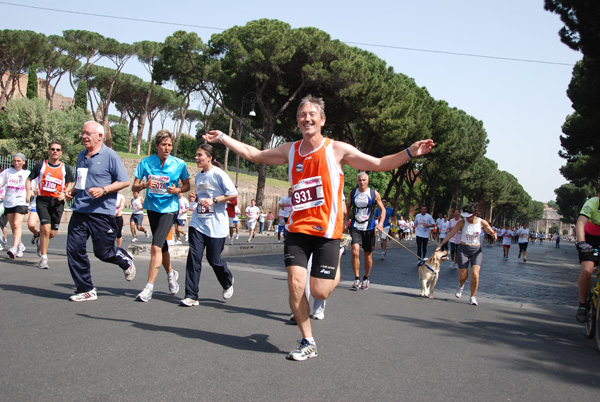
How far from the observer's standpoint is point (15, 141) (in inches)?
1393

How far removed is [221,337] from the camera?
4555 millimetres

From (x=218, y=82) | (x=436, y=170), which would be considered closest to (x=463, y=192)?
(x=436, y=170)

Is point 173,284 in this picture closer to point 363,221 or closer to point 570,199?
point 363,221

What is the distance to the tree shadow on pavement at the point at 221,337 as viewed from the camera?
4301 millimetres

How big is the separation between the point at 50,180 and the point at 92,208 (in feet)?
9.83

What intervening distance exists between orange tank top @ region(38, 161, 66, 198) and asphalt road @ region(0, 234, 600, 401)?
129cm

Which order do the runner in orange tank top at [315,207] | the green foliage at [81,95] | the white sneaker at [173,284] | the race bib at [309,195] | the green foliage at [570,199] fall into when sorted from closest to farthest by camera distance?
the runner in orange tank top at [315,207] → the race bib at [309,195] → the white sneaker at [173,284] → the green foliage at [81,95] → the green foliage at [570,199]

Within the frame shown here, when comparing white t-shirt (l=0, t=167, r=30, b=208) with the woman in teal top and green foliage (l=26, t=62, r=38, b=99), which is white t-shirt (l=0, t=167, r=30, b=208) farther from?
green foliage (l=26, t=62, r=38, b=99)

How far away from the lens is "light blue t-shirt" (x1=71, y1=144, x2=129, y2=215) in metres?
5.71

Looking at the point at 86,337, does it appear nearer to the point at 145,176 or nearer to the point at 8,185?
the point at 145,176

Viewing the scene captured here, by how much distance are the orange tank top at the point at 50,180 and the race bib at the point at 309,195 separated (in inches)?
214

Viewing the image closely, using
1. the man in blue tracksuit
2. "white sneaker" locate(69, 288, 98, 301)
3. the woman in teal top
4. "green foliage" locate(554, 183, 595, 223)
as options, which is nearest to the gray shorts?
the woman in teal top

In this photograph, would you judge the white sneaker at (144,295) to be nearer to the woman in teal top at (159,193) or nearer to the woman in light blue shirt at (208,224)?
the woman in teal top at (159,193)

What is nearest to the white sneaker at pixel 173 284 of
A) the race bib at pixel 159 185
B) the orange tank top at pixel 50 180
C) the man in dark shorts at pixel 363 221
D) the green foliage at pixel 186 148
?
the race bib at pixel 159 185
